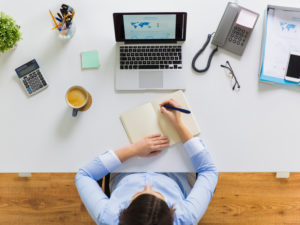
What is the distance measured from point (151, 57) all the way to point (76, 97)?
0.36 meters

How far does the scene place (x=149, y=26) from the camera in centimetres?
109

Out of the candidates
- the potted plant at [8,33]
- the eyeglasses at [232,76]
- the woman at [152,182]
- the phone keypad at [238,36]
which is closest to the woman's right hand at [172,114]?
the woman at [152,182]

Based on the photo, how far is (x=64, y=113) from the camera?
114 centimetres

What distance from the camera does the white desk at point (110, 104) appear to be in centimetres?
111

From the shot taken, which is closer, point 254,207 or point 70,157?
point 70,157

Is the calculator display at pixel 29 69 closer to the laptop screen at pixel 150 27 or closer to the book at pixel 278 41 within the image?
the laptop screen at pixel 150 27

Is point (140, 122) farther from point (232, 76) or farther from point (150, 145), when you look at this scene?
point (232, 76)

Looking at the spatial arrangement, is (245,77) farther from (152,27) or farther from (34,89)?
(34,89)

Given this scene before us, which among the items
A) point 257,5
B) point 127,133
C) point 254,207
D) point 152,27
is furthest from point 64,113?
point 254,207

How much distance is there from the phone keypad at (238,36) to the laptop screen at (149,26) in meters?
0.26

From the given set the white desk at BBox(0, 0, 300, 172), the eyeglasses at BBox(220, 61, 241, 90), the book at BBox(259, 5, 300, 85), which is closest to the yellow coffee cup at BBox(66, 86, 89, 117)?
the white desk at BBox(0, 0, 300, 172)

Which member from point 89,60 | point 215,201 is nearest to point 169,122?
point 89,60

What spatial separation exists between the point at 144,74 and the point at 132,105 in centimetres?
14

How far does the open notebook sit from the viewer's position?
111 cm
